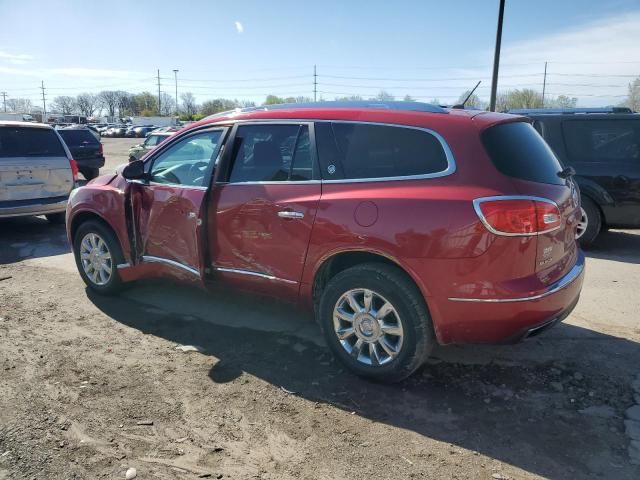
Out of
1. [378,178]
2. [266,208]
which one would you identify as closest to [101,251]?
[266,208]

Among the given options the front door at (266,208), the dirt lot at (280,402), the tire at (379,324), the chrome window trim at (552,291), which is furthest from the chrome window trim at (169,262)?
the chrome window trim at (552,291)

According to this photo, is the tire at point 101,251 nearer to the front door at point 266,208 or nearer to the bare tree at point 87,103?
the front door at point 266,208

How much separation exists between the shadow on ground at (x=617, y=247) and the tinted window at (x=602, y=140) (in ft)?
4.17

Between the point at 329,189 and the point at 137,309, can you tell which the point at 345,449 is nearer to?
the point at 329,189

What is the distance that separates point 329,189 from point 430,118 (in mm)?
820

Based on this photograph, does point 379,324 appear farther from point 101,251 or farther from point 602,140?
point 602,140

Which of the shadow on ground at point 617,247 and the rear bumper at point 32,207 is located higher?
the rear bumper at point 32,207

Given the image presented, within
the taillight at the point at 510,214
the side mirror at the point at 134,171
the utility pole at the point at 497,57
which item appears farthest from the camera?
the utility pole at the point at 497,57

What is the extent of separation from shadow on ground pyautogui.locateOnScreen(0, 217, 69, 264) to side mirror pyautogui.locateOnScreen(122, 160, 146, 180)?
3.29 m

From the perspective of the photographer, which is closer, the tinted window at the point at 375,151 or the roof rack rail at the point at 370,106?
the tinted window at the point at 375,151

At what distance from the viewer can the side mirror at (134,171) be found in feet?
15.1

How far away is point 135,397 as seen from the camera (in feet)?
11.0

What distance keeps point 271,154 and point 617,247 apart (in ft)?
19.3

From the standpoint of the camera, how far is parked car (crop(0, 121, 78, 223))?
7.73m
